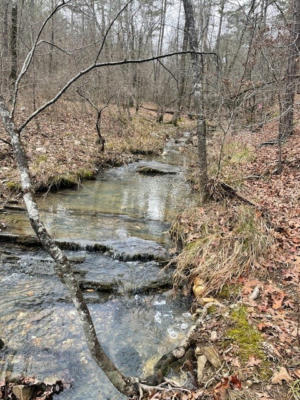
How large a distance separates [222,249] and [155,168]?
24.9 ft

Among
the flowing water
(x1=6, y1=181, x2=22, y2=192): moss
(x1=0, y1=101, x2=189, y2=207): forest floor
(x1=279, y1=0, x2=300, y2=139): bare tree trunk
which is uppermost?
(x1=279, y1=0, x2=300, y2=139): bare tree trunk

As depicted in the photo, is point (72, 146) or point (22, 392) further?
point (72, 146)

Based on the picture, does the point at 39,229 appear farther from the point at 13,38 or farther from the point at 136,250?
the point at 13,38

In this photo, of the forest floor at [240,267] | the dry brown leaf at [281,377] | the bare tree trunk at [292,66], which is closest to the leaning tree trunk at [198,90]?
the forest floor at [240,267]

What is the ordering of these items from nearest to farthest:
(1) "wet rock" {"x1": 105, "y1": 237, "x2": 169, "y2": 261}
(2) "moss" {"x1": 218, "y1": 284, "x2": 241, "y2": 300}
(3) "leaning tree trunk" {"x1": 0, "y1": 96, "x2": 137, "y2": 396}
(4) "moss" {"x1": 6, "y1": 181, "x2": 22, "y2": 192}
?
(3) "leaning tree trunk" {"x1": 0, "y1": 96, "x2": 137, "y2": 396} < (2) "moss" {"x1": 218, "y1": 284, "x2": 241, "y2": 300} < (1) "wet rock" {"x1": 105, "y1": 237, "x2": 169, "y2": 261} < (4) "moss" {"x1": 6, "y1": 181, "x2": 22, "y2": 192}

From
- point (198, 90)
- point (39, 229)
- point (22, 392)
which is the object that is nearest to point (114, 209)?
point (198, 90)

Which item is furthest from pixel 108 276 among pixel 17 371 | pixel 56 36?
pixel 56 36

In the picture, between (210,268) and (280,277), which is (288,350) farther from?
(210,268)

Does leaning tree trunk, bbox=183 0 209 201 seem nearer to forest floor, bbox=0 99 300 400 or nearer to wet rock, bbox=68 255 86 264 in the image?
forest floor, bbox=0 99 300 400

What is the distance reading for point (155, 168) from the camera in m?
12.4

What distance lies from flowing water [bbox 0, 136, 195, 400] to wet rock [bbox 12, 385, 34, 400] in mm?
343

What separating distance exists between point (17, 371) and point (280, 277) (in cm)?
367

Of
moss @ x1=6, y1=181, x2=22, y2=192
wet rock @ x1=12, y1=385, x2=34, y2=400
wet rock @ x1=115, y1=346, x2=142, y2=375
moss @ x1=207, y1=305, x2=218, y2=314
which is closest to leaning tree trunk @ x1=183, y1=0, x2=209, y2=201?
moss @ x1=207, y1=305, x2=218, y2=314

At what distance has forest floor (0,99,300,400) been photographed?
3.09 meters
